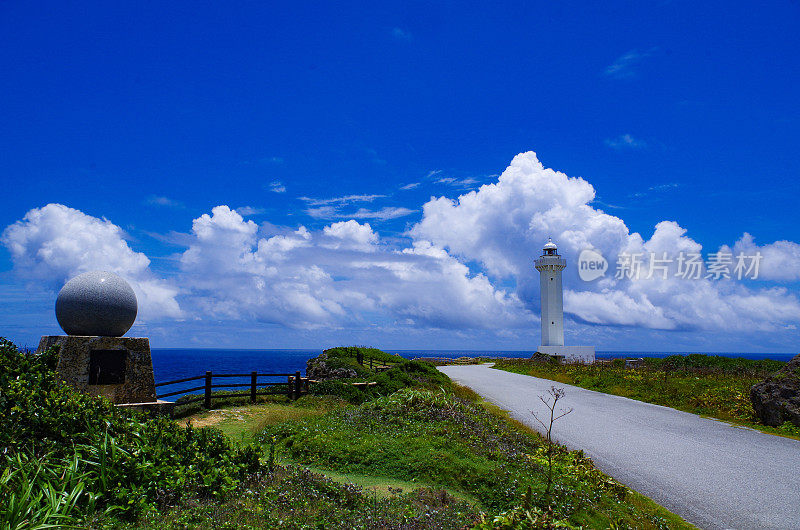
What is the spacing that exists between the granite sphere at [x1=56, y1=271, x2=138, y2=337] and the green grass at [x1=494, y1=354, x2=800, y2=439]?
17.2 metres

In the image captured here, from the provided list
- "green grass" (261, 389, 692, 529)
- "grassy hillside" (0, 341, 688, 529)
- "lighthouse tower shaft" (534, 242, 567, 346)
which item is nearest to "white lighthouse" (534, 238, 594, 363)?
"lighthouse tower shaft" (534, 242, 567, 346)

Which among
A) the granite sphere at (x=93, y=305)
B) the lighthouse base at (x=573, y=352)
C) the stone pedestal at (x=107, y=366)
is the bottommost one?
the lighthouse base at (x=573, y=352)

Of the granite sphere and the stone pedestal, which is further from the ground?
the granite sphere

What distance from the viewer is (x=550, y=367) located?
33781mm

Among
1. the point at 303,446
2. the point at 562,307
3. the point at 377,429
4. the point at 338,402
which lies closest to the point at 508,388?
the point at 338,402

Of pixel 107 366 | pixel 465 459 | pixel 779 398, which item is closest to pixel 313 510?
pixel 465 459

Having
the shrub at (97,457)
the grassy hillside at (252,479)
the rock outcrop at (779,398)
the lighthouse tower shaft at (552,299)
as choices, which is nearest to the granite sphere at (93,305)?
the grassy hillside at (252,479)

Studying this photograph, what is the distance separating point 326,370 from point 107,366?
13301 mm

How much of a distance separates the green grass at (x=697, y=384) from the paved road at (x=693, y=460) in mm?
1005

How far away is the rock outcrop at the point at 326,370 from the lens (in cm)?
2298

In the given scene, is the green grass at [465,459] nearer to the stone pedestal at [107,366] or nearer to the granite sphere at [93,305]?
the stone pedestal at [107,366]

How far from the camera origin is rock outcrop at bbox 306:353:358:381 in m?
23.0

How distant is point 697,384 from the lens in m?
19.9

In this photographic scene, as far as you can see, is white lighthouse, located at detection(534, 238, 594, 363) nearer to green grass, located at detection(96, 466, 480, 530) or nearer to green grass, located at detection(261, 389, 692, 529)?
green grass, located at detection(261, 389, 692, 529)
